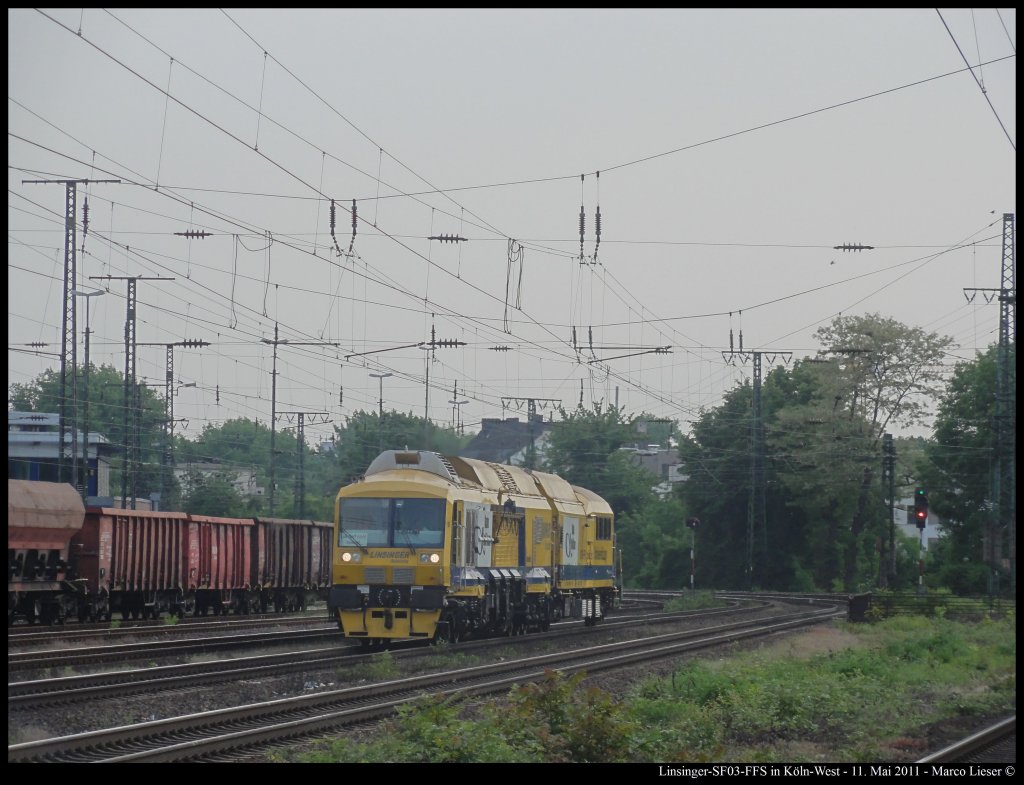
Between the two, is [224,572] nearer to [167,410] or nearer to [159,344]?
[159,344]

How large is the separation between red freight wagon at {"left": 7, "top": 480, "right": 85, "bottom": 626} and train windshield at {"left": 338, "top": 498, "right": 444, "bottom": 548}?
807cm

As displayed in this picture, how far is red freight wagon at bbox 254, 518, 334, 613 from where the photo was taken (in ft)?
141

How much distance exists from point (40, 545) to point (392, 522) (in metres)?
9.58

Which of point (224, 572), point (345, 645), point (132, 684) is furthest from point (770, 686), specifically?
point (224, 572)

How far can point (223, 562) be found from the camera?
4003 cm

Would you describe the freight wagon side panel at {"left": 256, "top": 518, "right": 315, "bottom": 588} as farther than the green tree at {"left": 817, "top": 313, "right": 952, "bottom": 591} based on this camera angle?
No

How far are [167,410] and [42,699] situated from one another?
56.8 meters

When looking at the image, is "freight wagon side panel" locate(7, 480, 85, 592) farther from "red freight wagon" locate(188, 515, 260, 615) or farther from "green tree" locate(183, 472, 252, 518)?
"green tree" locate(183, 472, 252, 518)

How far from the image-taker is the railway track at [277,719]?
12.9 metres

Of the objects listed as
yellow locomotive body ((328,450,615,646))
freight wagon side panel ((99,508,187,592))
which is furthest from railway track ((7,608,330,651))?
yellow locomotive body ((328,450,615,646))

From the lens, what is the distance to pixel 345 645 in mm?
28000

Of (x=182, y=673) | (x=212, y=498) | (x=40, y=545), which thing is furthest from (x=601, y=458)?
(x=182, y=673)

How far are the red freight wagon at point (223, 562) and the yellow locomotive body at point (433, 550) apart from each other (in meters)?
10.3

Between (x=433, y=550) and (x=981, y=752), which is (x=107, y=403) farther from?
(x=981, y=752)
